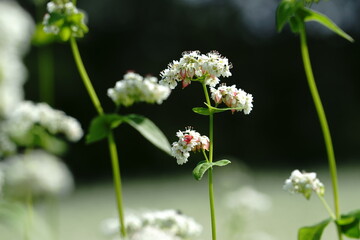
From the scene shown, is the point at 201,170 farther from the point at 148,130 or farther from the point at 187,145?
the point at 148,130

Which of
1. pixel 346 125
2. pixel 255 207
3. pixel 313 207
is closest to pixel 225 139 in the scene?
pixel 346 125

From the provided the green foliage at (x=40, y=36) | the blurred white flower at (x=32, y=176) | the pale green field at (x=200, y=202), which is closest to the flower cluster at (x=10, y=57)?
the blurred white flower at (x=32, y=176)

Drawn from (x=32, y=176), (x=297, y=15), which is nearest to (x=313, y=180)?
(x=297, y=15)

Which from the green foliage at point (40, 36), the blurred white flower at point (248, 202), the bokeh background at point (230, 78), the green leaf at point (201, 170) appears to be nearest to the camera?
Answer: the green leaf at point (201, 170)

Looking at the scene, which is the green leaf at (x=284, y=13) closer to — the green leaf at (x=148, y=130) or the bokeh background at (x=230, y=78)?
the green leaf at (x=148, y=130)

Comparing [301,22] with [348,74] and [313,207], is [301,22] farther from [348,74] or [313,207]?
[348,74]
